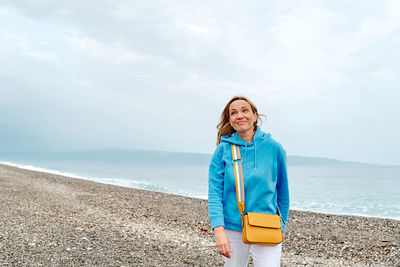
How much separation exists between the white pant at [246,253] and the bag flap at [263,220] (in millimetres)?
203

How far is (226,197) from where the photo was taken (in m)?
2.63

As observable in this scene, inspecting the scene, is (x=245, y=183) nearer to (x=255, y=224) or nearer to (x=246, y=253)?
(x=255, y=224)

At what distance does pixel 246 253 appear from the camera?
106 inches

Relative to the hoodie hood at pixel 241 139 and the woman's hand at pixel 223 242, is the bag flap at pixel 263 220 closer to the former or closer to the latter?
the woman's hand at pixel 223 242

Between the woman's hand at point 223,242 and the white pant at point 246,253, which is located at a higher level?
the woman's hand at point 223,242

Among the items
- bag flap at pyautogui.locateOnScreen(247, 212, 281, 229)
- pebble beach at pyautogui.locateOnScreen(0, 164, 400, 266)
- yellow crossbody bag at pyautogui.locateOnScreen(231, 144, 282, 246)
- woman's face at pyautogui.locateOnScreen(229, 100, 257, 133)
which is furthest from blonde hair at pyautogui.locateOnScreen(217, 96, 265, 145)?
pebble beach at pyautogui.locateOnScreen(0, 164, 400, 266)

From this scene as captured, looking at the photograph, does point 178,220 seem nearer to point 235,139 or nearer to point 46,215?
point 46,215

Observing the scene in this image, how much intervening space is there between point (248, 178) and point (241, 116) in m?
0.49

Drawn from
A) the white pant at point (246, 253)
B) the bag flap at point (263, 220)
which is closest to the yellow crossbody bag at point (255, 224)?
the bag flap at point (263, 220)

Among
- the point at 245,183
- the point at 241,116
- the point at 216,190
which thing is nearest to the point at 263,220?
the point at 245,183

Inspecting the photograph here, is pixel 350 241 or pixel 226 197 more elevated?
pixel 226 197

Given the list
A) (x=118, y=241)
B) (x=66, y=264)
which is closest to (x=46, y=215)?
(x=118, y=241)

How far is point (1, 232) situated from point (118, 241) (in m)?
2.62

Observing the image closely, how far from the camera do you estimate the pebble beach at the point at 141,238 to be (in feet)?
21.4
